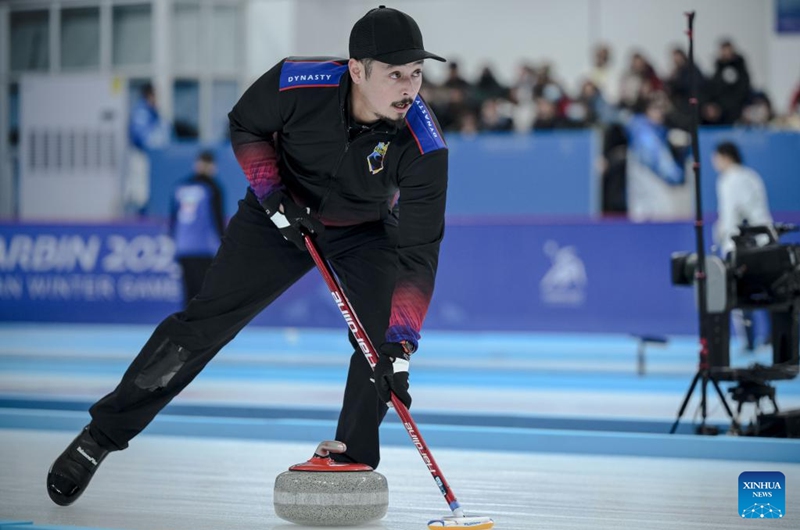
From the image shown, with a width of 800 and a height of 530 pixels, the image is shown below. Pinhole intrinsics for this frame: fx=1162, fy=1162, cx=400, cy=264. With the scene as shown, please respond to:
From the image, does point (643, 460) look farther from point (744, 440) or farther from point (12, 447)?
point (12, 447)

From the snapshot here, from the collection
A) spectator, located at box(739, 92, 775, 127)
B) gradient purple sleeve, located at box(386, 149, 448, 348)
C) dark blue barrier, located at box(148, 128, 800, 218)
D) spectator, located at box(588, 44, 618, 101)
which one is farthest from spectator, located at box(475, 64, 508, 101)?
gradient purple sleeve, located at box(386, 149, 448, 348)

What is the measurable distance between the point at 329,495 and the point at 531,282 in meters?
8.58

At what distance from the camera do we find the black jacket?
4055 millimetres

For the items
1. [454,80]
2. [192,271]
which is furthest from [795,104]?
[192,271]

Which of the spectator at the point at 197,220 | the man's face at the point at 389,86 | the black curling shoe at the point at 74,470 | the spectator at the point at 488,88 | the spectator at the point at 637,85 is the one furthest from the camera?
the spectator at the point at 488,88

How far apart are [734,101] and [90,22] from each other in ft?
39.1

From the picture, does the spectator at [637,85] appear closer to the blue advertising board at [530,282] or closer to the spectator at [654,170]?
the spectator at [654,170]

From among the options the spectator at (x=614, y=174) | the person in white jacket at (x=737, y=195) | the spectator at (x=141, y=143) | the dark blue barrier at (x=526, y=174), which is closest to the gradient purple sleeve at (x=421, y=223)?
the person in white jacket at (x=737, y=195)

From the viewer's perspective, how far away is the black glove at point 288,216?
418cm

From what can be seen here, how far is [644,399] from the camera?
8016 millimetres

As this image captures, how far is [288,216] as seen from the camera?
165 inches

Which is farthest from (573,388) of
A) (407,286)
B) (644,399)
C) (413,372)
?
(407,286)

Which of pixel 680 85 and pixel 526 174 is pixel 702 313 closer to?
pixel 526 174

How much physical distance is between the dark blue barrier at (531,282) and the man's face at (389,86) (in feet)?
27.4
